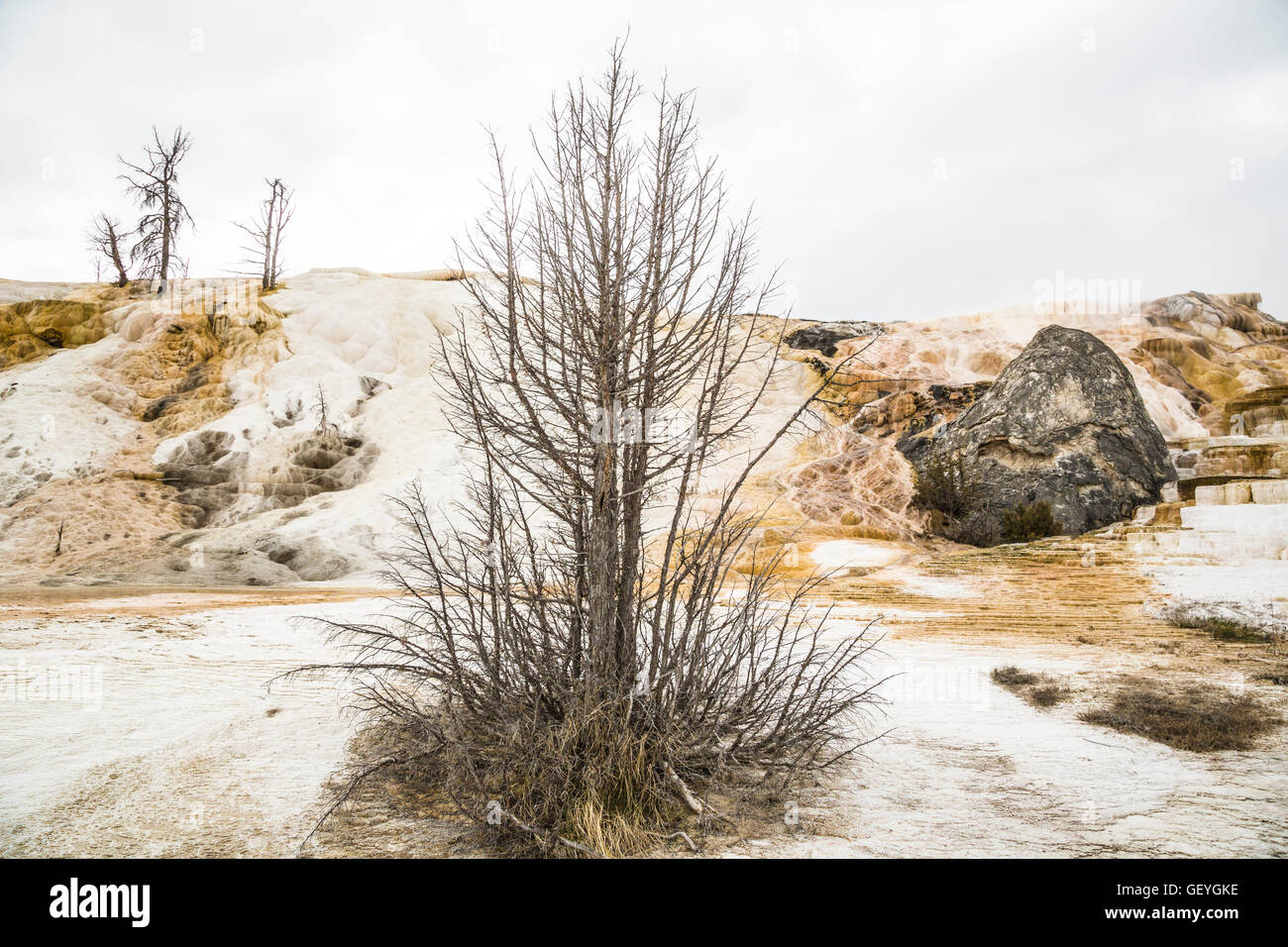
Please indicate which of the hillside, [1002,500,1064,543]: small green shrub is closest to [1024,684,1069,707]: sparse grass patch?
the hillside

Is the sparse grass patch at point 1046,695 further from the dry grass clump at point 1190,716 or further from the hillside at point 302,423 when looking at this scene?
the hillside at point 302,423

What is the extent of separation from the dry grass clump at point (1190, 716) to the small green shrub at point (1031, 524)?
31.3 feet

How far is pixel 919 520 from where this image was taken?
18828 millimetres

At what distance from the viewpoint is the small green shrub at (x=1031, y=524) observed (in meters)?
16.3

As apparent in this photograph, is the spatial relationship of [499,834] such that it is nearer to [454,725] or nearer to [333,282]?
[454,725]

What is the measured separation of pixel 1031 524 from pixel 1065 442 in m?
2.92

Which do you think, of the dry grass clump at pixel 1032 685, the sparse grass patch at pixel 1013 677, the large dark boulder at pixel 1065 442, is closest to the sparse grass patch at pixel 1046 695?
the dry grass clump at pixel 1032 685

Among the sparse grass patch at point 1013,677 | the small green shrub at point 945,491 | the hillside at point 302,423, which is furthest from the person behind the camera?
the small green shrub at point 945,491

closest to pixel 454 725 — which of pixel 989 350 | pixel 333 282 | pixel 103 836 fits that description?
pixel 103 836

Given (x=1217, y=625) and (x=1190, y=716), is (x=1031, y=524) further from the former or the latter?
(x=1190, y=716)

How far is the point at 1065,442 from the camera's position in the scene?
59.0 ft

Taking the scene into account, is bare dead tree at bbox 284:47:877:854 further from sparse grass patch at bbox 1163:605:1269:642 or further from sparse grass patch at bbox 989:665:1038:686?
sparse grass patch at bbox 1163:605:1269:642

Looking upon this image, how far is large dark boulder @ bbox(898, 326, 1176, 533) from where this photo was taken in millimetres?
17219

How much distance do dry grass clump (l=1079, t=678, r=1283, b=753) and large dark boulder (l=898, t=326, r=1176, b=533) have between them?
1066 cm
